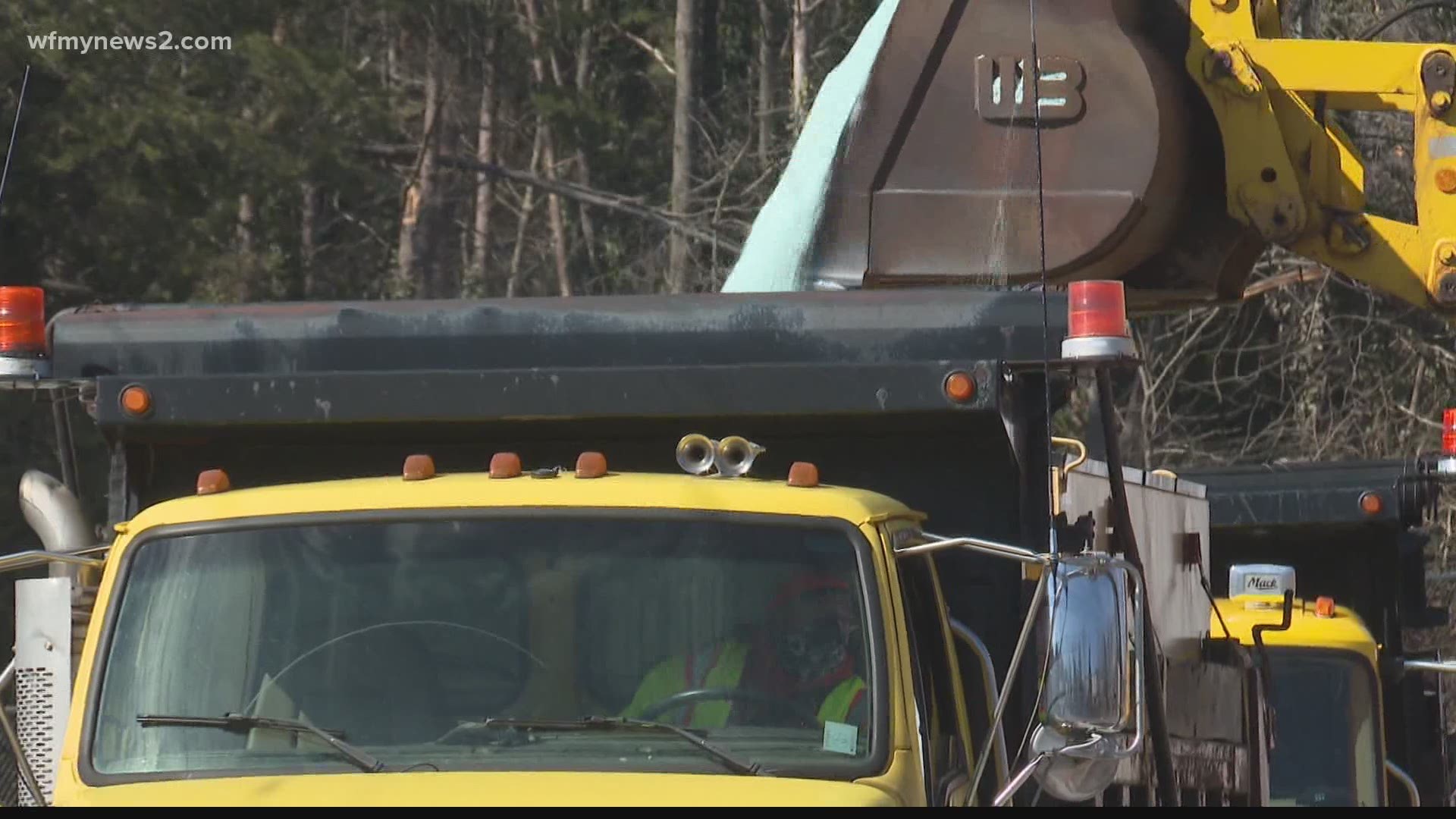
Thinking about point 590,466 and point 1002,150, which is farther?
point 1002,150

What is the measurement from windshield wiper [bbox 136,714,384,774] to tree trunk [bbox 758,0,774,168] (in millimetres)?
16485

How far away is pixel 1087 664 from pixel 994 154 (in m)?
2.84

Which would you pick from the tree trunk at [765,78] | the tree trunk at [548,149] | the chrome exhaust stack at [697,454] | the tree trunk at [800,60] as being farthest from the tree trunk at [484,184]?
the chrome exhaust stack at [697,454]

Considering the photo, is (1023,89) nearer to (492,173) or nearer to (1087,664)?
(1087,664)

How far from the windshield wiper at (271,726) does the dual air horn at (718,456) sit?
92 cm

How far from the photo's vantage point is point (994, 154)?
6438 millimetres

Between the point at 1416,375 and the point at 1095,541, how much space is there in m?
13.8

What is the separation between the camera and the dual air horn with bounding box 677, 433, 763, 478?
446 centimetres

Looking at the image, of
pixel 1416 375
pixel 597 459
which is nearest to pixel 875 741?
pixel 597 459

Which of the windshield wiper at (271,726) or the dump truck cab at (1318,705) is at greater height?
the windshield wiper at (271,726)

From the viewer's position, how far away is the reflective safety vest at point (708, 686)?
398cm
